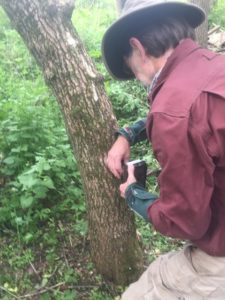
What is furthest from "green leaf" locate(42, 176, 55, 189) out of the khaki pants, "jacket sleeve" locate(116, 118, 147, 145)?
the khaki pants

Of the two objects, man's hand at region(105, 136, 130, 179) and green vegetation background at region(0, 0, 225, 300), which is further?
green vegetation background at region(0, 0, 225, 300)

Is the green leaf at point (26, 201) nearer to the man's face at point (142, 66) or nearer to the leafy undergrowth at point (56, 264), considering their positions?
the leafy undergrowth at point (56, 264)

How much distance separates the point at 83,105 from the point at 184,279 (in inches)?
50.4

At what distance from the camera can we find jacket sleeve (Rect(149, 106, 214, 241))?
190 cm

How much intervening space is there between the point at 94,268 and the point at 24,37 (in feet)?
6.27

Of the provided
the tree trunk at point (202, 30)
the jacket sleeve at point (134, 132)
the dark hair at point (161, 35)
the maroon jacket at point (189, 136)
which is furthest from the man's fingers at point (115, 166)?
the tree trunk at point (202, 30)

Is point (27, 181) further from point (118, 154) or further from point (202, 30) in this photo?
point (202, 30)

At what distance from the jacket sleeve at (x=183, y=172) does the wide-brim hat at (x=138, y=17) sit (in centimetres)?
58

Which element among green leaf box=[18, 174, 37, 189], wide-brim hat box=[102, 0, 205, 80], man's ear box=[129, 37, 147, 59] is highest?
wide-brim hat box=[102, 0, 205, 80]

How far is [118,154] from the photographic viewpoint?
9.71ft

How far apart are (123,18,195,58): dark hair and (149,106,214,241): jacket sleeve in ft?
1.45

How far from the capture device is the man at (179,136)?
1923mm

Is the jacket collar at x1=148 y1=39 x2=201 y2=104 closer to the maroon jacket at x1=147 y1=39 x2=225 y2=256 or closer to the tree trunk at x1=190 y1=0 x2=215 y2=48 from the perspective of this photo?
the maroon jacket at x1=147 y1=39 x2=225 y2=256

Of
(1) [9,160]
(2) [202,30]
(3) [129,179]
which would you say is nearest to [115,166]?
(3) [129,179]
